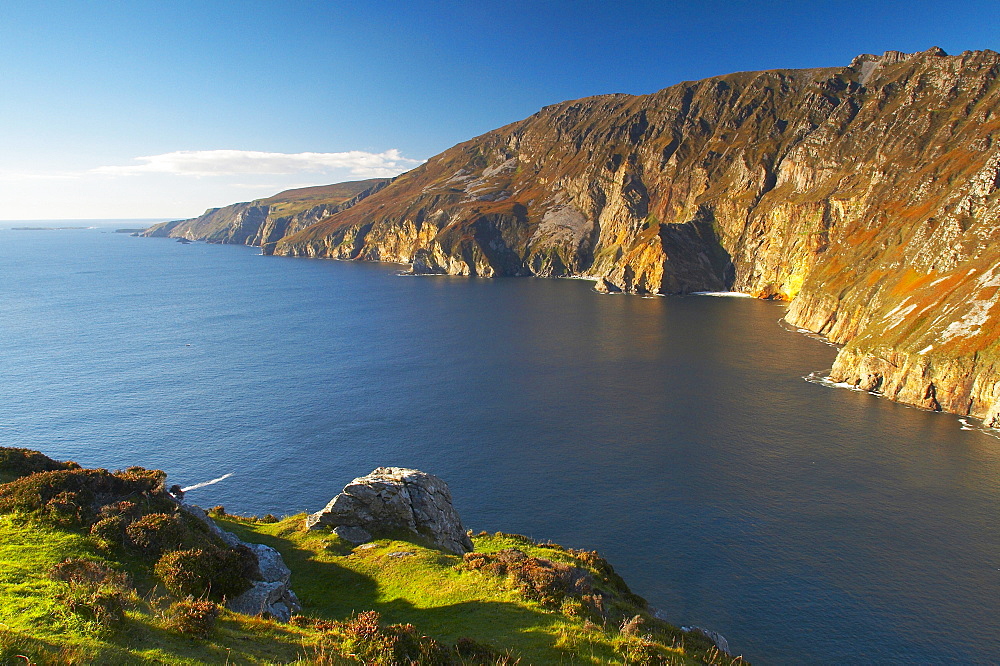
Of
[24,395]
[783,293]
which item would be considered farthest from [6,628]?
[783,293]

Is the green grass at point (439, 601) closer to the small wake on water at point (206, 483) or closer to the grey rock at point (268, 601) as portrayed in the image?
the grey rock at point (268, 601)

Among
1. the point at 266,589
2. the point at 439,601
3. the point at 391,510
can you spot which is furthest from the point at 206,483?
the point at 439,601

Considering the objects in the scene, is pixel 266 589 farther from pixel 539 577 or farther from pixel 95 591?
pixel 539 577

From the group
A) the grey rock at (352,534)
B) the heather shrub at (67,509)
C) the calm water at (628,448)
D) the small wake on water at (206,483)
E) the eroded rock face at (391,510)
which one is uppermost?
the heather shrub at (67,509)

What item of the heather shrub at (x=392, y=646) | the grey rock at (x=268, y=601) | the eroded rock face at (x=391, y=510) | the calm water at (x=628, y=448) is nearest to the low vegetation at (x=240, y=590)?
the heather shrub at (x=392, y=646)

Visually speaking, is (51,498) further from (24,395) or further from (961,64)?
(961,64)
